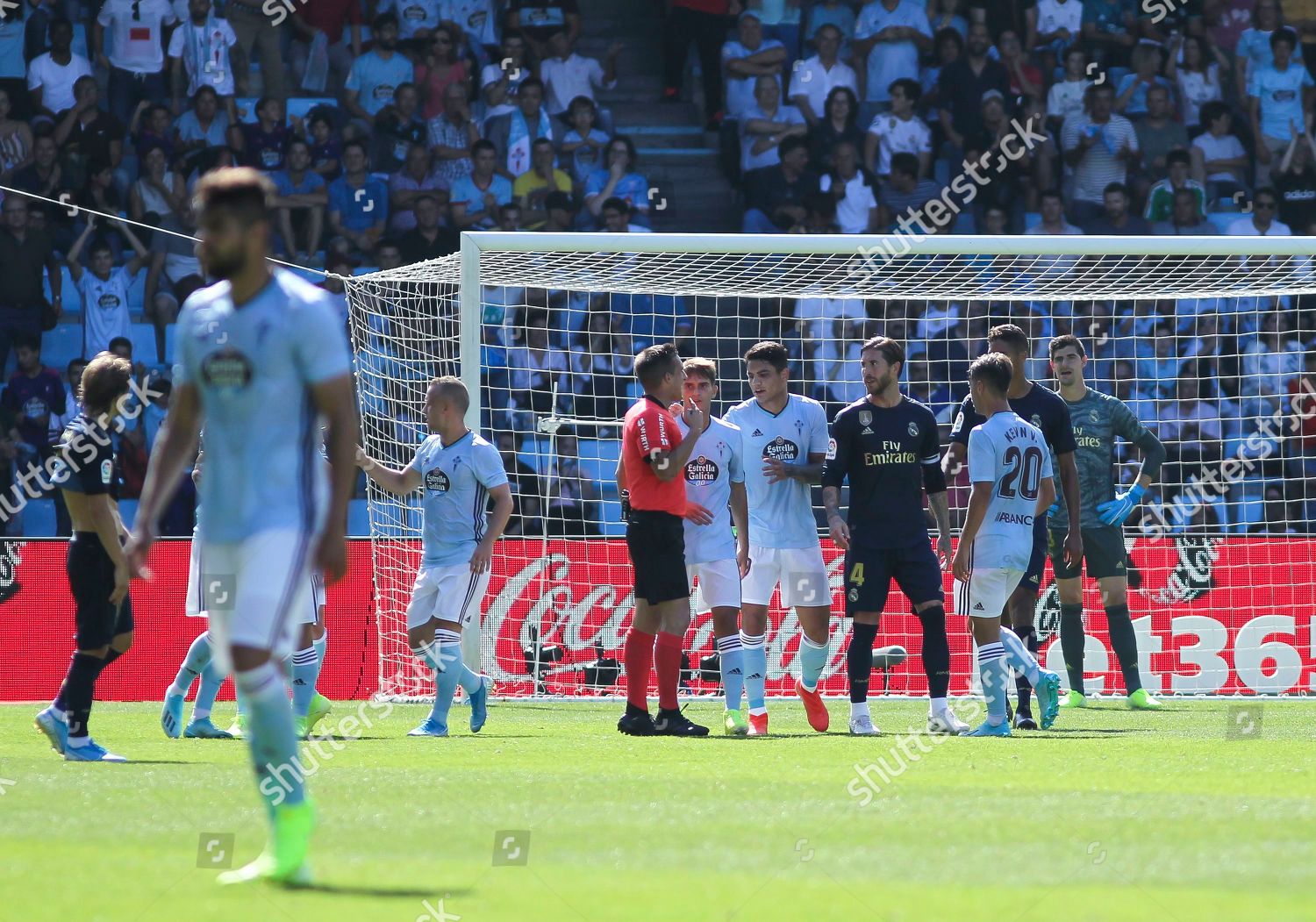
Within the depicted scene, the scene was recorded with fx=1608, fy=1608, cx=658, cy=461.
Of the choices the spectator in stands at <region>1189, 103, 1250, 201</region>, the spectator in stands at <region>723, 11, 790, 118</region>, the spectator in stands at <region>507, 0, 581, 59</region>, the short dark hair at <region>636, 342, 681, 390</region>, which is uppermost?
the spectator in stands at <region>507, 0, 581, 59</region>

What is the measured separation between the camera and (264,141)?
1803cm

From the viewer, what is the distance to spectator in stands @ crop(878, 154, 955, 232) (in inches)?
738

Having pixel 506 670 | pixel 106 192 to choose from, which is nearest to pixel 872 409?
pixel 506 670

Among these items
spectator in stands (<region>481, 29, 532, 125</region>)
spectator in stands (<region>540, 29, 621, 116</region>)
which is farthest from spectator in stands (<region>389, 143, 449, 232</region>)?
spectator in stands (<region>540, 29, 621, 116</region>)

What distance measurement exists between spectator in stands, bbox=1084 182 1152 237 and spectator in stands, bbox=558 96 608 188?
19.1 ft

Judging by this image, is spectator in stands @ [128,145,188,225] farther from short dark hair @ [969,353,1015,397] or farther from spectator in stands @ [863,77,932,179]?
short dark hair @ [969,353,1015,397]

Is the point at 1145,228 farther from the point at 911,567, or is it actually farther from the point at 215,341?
the point at 215,341

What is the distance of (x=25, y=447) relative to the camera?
51.7 feet

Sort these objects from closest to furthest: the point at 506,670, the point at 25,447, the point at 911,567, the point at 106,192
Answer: the point at 911,567 → the point at 506,670 → the point at 25,447 → the point at 106,192

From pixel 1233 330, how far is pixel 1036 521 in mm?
7671

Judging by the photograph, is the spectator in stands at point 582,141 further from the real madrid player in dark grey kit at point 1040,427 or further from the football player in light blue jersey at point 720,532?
the real madrid player in dark grey kit at point 1040,427

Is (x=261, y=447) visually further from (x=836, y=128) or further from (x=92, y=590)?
(x=836, y=128)

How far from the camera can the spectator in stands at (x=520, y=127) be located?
1879 cm

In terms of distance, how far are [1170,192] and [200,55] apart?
37.6 ft
